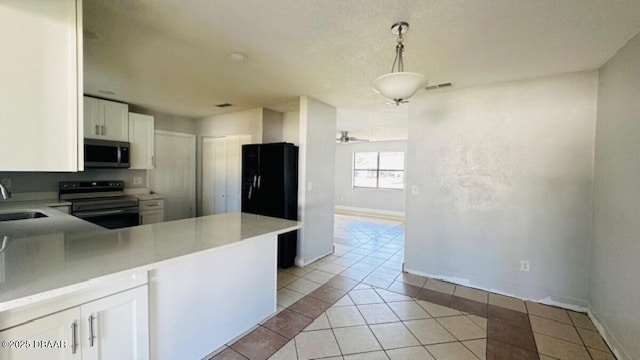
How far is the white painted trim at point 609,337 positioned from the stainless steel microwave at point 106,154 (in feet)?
18.7

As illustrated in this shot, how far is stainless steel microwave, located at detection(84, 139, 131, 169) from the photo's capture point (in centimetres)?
375

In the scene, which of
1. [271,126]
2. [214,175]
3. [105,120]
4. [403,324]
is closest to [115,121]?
[105,120]

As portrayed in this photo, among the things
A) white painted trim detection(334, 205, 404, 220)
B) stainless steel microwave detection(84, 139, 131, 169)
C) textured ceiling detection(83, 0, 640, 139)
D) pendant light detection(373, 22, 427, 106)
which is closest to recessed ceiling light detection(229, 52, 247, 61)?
textured ceiling detection(83, 0, 640, 139)

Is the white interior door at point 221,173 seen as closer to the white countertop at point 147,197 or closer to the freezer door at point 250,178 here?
the freezer door at point 250,178

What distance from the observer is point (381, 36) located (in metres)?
Result: 2.06

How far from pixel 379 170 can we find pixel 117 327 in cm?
793

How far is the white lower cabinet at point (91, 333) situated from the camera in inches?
44.4

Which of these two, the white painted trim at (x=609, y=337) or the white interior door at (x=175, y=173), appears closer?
the white painted trim at (x=609, y=337)

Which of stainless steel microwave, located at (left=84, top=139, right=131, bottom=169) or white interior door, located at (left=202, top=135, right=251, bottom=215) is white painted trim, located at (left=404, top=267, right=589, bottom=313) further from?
stainless steel microwave, located at (left=84, top=139, right=131, bottom=169)

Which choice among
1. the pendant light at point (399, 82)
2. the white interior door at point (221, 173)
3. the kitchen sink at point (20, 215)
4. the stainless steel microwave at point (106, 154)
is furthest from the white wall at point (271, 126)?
the pendant light at point (399, 82)

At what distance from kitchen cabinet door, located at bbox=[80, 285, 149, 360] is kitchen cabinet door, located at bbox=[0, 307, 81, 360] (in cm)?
4

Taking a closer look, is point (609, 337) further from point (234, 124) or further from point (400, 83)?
point (234, 124)

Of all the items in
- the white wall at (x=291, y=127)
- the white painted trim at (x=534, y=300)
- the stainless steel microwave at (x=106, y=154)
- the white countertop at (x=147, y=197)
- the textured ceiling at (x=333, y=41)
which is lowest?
the white painted trim at (x=534, y=300)

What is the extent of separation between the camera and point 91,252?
1.49 meters
